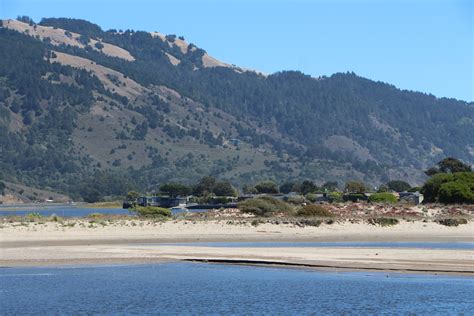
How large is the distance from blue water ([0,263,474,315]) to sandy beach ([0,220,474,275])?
2.52m

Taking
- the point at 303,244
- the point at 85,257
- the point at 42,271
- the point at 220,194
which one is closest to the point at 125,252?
the point at 85,257

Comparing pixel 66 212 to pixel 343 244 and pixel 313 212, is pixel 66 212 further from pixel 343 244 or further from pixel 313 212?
pixel 343 244

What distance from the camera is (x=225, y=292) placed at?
28641 mm

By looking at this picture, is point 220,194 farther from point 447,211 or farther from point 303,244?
point 303,244

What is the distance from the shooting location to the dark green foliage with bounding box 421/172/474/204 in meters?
75.2

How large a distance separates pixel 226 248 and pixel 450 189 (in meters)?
38.9

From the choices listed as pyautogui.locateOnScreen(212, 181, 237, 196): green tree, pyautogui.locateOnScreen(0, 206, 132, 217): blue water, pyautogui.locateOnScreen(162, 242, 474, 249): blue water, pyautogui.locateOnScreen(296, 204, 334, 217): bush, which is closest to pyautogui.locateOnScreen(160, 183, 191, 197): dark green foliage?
pyautogui.locateOnScreen(212, 181, 237, 196): green tree

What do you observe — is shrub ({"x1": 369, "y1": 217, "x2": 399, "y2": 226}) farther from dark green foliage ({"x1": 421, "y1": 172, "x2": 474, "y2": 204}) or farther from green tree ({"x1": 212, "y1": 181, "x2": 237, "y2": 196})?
green tree ({"x1": 212, "y1": 181, "x2": 237, "y2": 196})

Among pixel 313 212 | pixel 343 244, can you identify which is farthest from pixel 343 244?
pixel 313 212

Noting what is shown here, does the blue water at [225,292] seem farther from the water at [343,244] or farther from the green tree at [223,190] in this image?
the green tree at [223,190]

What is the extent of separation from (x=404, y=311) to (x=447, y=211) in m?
44.3

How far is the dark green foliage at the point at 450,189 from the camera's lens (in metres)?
75.2

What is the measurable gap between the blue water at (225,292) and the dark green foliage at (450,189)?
44.7 m

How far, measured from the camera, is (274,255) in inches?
1505
